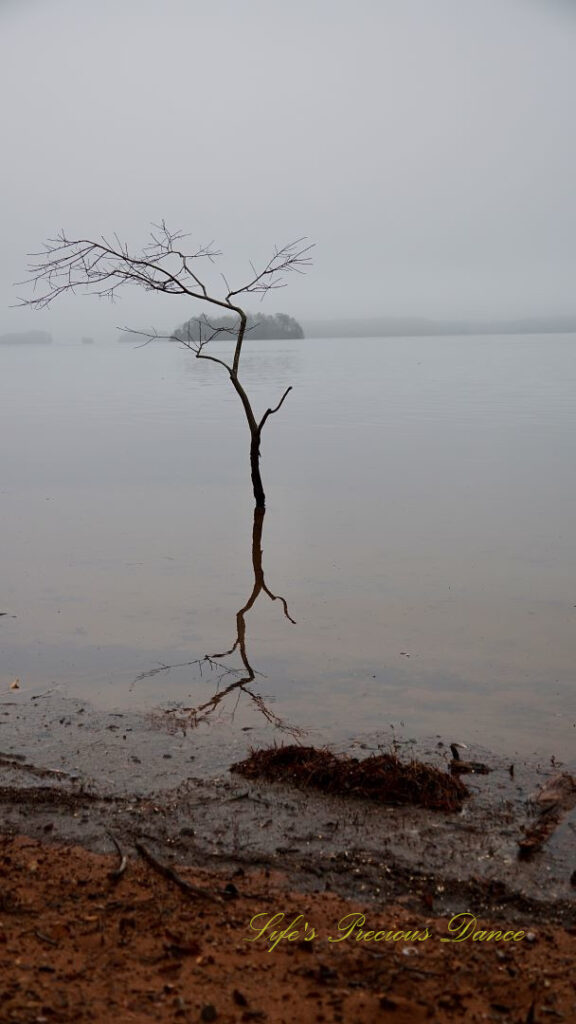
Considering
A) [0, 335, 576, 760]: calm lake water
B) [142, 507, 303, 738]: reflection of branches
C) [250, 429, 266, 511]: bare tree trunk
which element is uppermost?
[250, 429, 266, 511]: bare tree trunk

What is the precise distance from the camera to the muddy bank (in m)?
4.23

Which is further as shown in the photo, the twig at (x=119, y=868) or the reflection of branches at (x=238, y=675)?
the reflection of branches at (x=238, y=675)

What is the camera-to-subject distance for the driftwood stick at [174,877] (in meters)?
3.96

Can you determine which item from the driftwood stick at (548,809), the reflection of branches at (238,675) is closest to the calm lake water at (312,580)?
the reflection of branches at (238,675)

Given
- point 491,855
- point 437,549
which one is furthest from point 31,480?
point 491,855

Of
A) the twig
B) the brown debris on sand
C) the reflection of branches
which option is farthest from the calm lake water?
the twig

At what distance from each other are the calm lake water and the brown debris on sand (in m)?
0.82

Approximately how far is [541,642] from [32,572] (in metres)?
6.17

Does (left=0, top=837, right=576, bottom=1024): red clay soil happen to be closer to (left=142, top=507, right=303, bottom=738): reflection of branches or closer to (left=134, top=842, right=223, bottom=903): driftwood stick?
(left=134, top=842, right=223, bottom=903): driftwood stick

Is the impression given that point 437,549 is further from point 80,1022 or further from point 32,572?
point 80,1022

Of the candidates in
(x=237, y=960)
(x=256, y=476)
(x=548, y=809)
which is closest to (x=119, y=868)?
(x=237, y=960)

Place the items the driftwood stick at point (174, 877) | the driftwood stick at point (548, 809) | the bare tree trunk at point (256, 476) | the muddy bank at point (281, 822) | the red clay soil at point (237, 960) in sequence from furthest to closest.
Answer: the bare tree trunk at point (256, 476) < the driftwood stick at point (548, 809) < the muddy bank at point (281, 822) < the driftwood stick at point (174, 877) < the red clay soil at point (237, 960)

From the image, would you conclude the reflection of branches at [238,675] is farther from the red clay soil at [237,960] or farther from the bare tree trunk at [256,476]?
the bare tree trunk at [256,476]

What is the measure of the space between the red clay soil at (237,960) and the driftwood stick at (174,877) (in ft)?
0.06
